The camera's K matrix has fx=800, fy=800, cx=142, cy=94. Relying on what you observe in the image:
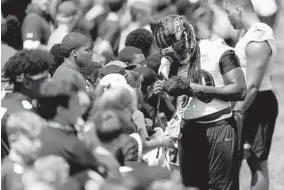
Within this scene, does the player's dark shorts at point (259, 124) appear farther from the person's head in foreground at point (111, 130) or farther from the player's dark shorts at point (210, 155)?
the person's head in foreground at point (111, 130)

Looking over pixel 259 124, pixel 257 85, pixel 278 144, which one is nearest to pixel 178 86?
pixel 257 85

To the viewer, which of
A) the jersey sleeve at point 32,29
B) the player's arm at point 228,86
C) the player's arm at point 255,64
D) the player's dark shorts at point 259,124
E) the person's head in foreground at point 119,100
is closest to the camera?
the person's head in foreground at point 119,100

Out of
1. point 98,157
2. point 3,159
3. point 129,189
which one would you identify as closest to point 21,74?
point 3,159

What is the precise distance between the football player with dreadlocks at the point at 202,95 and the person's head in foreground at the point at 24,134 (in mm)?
1109

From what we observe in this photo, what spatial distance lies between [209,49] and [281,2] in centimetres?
525

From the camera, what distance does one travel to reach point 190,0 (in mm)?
9828

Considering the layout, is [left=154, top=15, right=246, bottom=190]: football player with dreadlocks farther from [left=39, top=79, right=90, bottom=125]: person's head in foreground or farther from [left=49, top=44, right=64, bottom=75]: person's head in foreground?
[left=49, top=44, right=64, bottom=75]: person's head in foreground

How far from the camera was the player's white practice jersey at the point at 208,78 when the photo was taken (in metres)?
5.48

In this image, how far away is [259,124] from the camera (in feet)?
21.5

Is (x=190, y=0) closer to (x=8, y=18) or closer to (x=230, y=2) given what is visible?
(x=8, y=18)

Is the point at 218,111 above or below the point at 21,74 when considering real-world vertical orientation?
below

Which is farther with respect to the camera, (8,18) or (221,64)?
(8,18)

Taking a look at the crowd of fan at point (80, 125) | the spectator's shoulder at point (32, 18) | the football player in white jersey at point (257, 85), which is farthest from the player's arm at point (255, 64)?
the spectator's shoulder at point (32, 18)

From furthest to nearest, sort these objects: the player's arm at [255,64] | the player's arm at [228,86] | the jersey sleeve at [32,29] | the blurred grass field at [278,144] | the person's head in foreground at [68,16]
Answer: the person's head in foreground at [68,16] → the jersey sleeve at [32,29] → the blurred grass field at [278,144] → the player's arm at [255,64] → the player's arm at [228,86]
